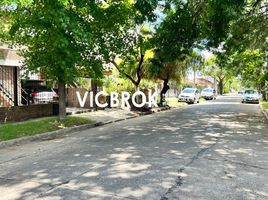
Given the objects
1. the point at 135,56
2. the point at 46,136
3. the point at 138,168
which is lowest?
the point at 138,168

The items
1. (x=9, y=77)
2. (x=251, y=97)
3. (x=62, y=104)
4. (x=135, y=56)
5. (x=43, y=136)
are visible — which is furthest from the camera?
(x=251, y=97)

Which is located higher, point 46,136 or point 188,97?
point 188,97

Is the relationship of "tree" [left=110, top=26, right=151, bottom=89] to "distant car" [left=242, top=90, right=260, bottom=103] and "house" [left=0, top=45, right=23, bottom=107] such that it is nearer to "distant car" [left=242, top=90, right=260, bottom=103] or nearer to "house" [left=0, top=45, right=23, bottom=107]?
"house" [left=0, top=45, right=23, bottom=107]

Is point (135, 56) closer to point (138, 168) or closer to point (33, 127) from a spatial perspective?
point (33, 127)

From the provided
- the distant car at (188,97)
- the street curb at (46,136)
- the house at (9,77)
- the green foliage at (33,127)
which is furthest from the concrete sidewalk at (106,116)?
the distant car at (188,97)

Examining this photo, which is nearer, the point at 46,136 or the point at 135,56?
the point at 46,136

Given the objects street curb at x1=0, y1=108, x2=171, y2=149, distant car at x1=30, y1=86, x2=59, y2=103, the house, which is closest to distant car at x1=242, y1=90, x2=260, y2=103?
distant car at x1=30, y1=86, x2=59, y2=103

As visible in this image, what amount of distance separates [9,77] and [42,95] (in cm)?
226

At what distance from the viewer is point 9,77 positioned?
21.7 metres

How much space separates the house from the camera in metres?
20.2

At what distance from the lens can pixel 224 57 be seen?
24.6 m

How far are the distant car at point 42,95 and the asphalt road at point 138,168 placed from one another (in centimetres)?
1086

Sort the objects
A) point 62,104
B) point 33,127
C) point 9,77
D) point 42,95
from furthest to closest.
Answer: point 42,95
point 9,77
point 62,104
point 33,127

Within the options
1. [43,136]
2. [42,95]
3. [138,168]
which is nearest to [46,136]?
[43,136]
